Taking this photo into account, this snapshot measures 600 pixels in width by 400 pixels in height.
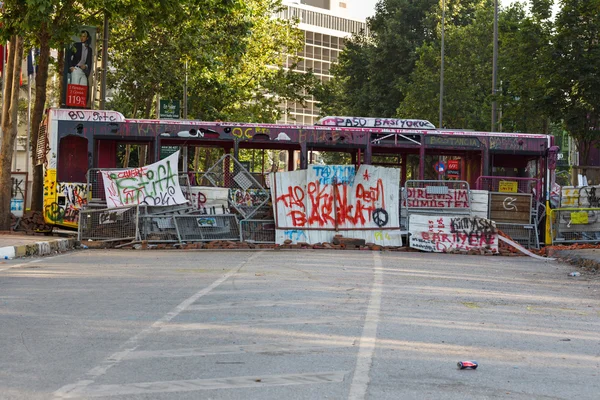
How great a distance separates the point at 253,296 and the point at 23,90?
225ft

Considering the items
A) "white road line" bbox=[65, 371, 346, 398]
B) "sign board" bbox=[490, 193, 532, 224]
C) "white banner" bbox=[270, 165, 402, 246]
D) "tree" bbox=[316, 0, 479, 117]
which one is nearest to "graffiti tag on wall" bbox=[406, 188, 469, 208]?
"white banner" bbox=[270, 165, 402, 246]

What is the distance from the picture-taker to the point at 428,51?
52281 mm

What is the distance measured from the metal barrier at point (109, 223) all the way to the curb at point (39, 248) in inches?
22.9

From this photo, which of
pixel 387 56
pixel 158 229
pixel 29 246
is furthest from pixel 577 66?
pixel 387 56

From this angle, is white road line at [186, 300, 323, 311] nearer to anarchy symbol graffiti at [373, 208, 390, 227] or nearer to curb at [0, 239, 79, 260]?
curb at [0, 239, 79, 260]

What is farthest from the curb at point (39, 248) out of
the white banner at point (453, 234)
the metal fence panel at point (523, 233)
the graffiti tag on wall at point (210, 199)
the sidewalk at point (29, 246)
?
the metal fence panel at point (523, 233)

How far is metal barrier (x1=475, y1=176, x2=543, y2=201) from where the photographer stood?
23453mm

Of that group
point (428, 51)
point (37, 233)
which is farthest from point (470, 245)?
point (428, 51)

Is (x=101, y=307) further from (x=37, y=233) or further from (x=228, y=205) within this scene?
(x=37, y=233)

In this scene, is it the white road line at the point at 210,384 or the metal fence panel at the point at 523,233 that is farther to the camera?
the metal fence panel at the point at 523,233

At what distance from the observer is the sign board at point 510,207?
2294 centimetres

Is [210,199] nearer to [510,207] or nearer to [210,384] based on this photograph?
[510,207]

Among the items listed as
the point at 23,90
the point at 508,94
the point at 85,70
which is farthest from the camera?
the point at 23,90

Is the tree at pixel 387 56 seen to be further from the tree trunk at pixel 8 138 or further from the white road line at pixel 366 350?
the white road line at pixel 366 350
